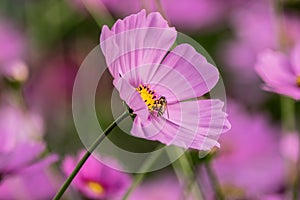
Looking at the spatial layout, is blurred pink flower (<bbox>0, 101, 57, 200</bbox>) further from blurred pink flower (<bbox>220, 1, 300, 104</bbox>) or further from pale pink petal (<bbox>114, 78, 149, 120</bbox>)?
blurred pink flower (<bbox>220, 1, 300, 104</bbox>)

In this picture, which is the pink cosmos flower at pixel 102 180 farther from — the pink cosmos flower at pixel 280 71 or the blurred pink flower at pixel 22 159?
the pink cosmos flower at pixel 280 71

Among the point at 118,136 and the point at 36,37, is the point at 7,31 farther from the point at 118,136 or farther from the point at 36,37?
the point at 118,136

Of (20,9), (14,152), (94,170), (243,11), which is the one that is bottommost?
(243,11)

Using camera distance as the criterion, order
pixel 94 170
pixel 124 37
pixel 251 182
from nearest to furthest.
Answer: pixel 124 37, pixel 94 170, pixel 251 182

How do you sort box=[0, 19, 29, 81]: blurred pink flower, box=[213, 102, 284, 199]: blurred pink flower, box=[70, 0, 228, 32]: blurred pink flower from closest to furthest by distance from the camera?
box=[213, 102, 284, 199]: blurred pink flower, box=[0, 19, 29, 81]: blurred pink flower, box=[70, 0, 228, 32]: blurred pink flower

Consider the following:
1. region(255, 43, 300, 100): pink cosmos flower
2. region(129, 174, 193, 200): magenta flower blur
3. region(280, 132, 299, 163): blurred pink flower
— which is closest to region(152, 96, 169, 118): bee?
region(255, 43, 300, 100): pink cosmos flower

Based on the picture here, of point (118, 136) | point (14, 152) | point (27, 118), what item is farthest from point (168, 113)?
point (118, 136)
